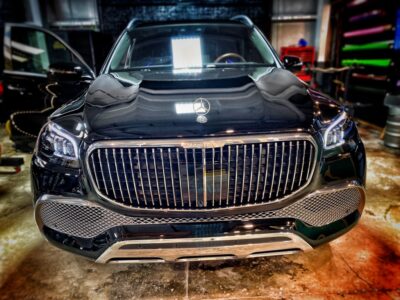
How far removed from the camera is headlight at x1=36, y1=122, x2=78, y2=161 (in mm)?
1423

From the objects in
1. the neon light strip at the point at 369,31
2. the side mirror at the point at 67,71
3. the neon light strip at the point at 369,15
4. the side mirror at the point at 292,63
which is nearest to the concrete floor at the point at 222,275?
the side mirror at the point at 67,71

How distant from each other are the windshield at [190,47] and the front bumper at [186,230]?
1.33m

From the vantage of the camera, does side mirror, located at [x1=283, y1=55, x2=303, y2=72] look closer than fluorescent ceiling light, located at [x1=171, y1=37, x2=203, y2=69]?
No

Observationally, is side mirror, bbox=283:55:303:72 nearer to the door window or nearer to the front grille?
the front grille

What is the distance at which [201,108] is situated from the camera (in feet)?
4.84

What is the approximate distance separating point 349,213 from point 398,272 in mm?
662

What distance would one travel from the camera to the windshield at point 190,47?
2.41 m

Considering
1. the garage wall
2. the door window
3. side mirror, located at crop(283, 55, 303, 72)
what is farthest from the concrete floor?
the garage wall

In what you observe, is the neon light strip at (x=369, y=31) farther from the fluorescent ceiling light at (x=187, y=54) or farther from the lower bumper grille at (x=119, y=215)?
the lower bumper grille at (x=119, y=215)

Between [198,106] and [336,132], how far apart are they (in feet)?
2.33

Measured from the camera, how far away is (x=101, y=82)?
6.58ft

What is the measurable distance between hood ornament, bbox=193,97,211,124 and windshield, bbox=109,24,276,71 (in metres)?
0.94

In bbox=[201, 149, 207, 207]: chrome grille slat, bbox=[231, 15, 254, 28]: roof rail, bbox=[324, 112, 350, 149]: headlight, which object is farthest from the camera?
bbox=[231, 15, 254, 28]: roof rail

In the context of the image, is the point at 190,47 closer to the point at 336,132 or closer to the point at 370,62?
the point at 336,132
